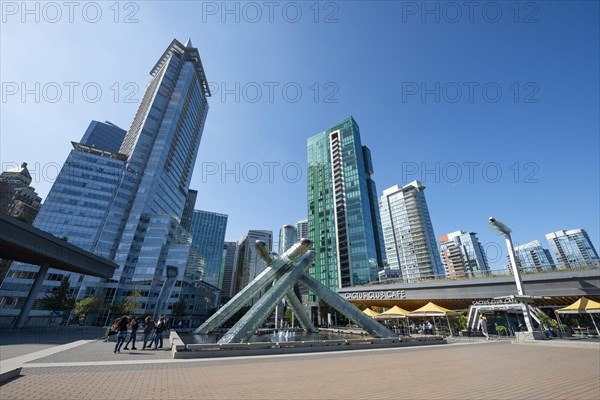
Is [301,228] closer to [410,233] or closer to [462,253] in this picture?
[410,233]

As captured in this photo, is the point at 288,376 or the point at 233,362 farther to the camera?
the point at 233,362

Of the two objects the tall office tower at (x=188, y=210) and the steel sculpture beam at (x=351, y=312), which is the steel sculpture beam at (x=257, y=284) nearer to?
the steel sculpture beam at (x=351, y=312)

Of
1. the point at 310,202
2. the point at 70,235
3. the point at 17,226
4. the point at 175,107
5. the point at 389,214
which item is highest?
the point at 175,107

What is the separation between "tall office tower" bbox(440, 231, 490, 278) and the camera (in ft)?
501

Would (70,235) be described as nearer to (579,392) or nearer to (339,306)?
(339,306)

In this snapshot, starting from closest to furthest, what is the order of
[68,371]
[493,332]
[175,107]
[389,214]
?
1. [68,371]
2. [493,332]
3. [175,107]
4. [389,214]

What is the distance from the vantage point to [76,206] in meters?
67.8

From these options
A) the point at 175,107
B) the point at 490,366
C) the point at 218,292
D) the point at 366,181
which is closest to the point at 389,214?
the point at 366,181

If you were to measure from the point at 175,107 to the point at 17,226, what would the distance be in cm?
8920

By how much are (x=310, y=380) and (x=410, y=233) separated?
446 feet

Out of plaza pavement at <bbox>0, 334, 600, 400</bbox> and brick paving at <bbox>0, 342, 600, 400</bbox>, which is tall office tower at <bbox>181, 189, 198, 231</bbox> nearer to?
plaza pavement at <bbox>0, 334, 600, 400</bbox>

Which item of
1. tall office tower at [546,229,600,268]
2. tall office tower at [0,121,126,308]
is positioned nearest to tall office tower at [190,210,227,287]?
tall office tower at [0,121,126,308]

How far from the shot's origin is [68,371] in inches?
321

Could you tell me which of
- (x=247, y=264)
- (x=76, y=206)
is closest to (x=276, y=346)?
(x=76, y=206)
